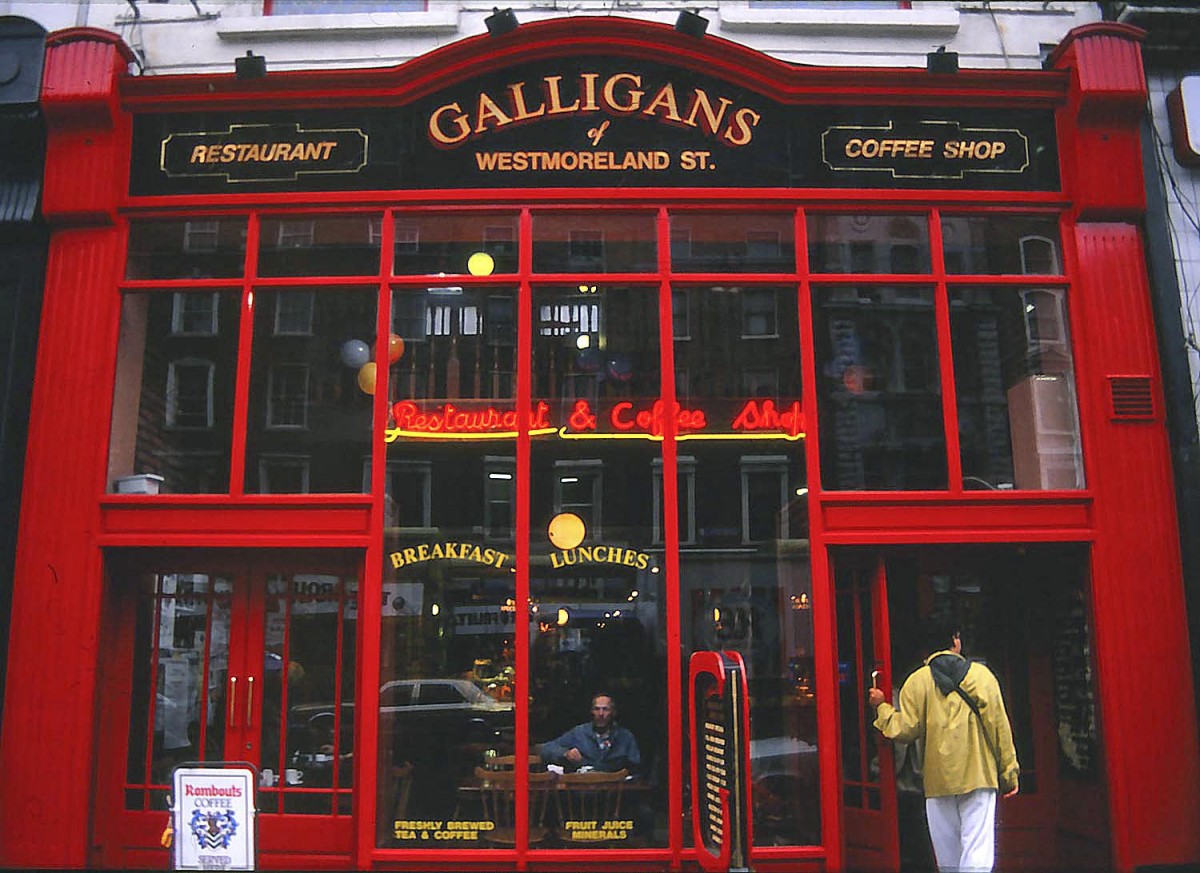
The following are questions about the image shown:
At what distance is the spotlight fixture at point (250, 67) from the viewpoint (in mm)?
Answer: 8625

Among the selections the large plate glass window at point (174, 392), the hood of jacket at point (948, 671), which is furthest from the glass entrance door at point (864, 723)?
the large plate glass window at point (174, 392)

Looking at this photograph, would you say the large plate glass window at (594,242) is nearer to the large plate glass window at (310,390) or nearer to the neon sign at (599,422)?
the neon sign at (599,422)

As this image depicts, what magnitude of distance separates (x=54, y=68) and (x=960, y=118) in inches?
297

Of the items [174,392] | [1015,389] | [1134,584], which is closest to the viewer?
[1134,584]

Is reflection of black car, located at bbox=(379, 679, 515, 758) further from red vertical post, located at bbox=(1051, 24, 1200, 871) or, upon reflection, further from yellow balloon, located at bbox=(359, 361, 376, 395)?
red vertical post, located at bbox=(1051, 24, 1200, 871)

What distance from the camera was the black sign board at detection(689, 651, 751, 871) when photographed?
6.61 meters

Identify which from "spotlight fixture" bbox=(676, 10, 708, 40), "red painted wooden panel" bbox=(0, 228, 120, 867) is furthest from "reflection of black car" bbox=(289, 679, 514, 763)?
"spotlight fixture" bbox=(676, 10, 708, 40)

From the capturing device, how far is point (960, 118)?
349 inches

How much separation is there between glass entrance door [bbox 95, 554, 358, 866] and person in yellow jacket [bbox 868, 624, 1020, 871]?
4.26m

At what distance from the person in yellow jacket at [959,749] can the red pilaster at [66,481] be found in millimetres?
6085

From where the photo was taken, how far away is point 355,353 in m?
8.77

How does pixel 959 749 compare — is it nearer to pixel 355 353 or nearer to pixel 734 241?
pixel 734 241

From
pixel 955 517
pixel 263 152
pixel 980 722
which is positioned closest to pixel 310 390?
pixel 263 152

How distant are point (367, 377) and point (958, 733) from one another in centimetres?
527
